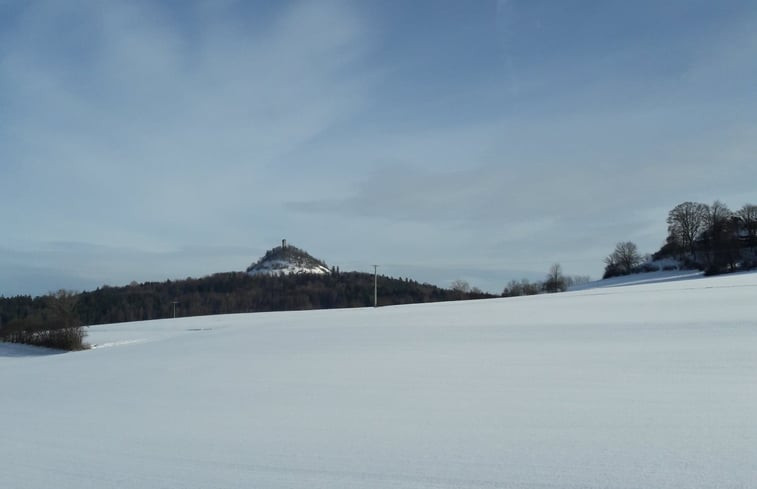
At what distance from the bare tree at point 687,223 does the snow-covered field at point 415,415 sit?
274 feet

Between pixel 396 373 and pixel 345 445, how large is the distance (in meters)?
5.83

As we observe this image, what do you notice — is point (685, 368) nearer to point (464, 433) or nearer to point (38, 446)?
point (464, 433)

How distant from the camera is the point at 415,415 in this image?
30.1 feet

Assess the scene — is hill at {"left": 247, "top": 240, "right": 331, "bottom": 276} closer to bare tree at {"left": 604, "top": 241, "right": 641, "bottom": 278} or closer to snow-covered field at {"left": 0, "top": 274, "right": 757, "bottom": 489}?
bare tree at {"left": 604, "top": 241, "right": 641, "bottom": 278}

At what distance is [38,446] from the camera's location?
8688mm

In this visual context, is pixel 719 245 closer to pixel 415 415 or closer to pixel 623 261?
pixel 623 261

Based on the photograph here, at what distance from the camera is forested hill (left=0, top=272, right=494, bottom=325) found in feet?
Result: 340

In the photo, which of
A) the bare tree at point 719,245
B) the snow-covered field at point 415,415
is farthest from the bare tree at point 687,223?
the snow-covered field at point 415,415

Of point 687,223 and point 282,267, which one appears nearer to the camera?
point 687,223

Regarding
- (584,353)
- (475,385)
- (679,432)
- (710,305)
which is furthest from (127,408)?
(710,305)

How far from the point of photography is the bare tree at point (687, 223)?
9288cm

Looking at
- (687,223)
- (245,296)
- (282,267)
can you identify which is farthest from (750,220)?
(282,267)

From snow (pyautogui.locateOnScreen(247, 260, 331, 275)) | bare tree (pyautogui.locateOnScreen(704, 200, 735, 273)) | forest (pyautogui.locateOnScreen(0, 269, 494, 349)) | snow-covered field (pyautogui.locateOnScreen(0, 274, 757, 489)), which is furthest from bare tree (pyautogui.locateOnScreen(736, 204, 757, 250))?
snow (pyautogui.locateOnScreen(247, 260, 331, 275))

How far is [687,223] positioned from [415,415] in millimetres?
99864
